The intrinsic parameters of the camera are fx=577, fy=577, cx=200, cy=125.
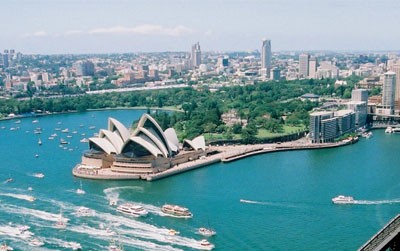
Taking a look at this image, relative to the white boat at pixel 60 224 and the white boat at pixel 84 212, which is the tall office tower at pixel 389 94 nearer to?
the white boat at pixel 84 212

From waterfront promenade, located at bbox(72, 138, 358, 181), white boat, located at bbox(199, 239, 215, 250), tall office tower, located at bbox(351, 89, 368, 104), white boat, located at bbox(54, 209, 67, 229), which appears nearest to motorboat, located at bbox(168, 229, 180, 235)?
white boat, located at bbox(199, 239, 215, 250)

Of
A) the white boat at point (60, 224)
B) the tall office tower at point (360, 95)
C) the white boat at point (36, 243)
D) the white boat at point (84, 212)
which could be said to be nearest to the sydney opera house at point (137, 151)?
the white boat at point (84, 212)

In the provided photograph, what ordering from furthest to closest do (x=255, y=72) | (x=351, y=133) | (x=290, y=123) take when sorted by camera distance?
(x=255, y=72) < (x=290, y=123) < (x=351, y=133)

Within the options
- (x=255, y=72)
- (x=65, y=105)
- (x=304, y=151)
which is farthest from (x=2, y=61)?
(x=304, y=151)

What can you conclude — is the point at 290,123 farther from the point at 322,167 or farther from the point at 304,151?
the point at 322,167

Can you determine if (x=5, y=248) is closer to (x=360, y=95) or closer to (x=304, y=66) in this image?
(x=360, y=95)
